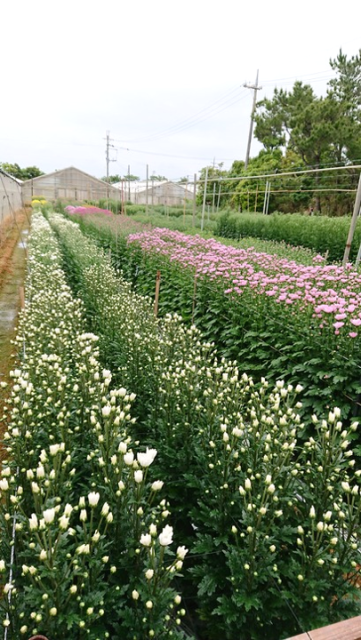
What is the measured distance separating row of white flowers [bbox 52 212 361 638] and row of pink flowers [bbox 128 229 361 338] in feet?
4.80

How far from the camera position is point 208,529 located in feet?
7.25

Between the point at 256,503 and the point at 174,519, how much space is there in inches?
32.4

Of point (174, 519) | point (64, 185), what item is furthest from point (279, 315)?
point (64, 185)

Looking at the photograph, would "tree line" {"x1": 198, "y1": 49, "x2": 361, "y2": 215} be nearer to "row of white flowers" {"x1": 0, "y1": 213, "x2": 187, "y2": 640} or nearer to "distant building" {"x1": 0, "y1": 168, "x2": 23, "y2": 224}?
"distant building" {"x1": 0, "y1": 168, "x2": 23, "y2": 224}

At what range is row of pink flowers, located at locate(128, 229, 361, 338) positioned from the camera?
381 centimetres

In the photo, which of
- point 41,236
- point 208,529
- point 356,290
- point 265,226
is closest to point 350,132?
point 265,226

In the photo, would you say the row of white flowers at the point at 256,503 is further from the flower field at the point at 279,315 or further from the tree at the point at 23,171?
the tree at the point at 23,171

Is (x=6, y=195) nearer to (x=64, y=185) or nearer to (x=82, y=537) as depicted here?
(x=82, y=537)

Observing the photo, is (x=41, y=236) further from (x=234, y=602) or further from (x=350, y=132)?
(x=350, y=132)

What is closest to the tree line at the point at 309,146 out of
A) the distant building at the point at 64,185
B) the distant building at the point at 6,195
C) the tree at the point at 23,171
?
the distant building at the point at 6,195

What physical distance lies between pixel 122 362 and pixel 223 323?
6.37ft

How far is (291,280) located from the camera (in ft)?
16.0

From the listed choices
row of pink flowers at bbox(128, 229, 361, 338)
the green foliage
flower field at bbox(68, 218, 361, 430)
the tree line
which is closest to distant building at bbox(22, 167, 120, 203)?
the tree line

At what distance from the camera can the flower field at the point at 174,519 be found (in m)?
1.53
